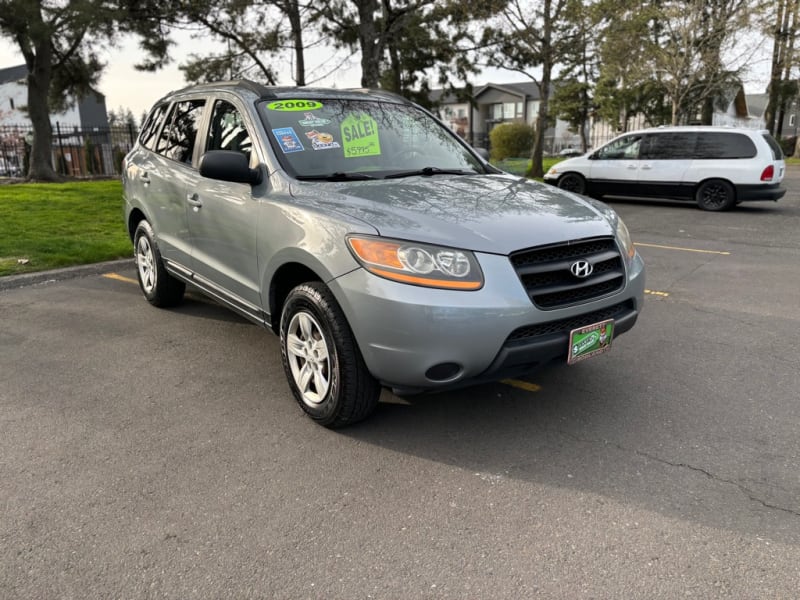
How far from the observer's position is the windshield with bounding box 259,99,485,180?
386cm

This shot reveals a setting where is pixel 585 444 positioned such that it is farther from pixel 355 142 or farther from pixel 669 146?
pixel 669 146

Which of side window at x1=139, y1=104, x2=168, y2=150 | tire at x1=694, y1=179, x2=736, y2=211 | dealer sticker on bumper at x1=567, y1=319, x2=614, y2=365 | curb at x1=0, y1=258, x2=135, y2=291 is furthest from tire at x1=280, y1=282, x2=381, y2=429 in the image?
tire at x1=694, y1=179, x2=736, y2=211

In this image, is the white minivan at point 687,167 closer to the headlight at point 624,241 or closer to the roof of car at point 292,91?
the roof of car at point 292,91

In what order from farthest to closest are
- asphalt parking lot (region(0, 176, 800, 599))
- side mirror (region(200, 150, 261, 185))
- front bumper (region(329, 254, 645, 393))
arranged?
side mirror (region(200, 150, 261, 185)) < front bumper (region(329, 254, 645, 393)) < asphalt parking lot (region(0, 176, 800, 599))

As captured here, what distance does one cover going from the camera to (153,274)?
217 inches

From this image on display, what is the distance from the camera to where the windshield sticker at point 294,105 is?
4.08 m

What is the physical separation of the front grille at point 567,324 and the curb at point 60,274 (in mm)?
5850

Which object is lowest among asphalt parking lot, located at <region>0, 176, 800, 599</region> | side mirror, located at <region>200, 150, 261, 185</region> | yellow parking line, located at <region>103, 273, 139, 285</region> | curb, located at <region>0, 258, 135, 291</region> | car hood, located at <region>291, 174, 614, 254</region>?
asphalt parking lot, located at <region>0, 176, 800, 599</region>

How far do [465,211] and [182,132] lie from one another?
9.07 ft

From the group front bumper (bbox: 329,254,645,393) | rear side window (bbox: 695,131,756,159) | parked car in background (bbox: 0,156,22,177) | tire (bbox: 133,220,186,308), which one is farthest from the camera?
parked car in background (bbox: 0,156,22,177)

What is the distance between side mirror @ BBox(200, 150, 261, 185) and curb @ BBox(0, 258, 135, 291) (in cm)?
430

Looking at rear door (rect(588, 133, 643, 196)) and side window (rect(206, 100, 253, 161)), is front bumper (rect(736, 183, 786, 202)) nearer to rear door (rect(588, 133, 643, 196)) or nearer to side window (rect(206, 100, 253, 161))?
rear door (rect(588, 133, 643, 196))

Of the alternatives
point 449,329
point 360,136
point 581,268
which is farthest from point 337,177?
point 581,268

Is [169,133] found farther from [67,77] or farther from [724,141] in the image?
[67,77]
